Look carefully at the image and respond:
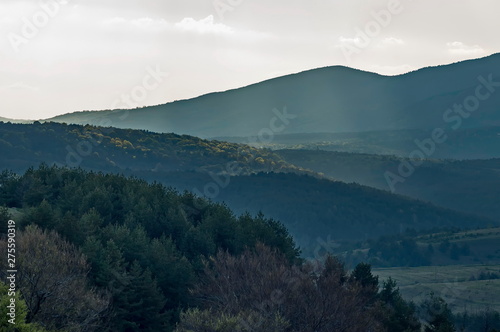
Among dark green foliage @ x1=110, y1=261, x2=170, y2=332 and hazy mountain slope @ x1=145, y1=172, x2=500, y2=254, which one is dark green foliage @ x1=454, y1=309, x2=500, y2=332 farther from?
hazy mountain slope @ x1=145, y1=172, x2=500, y2=254

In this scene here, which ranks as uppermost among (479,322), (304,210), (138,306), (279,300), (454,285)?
(279,300)

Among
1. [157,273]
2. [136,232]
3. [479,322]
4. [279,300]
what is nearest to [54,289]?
[279,300]

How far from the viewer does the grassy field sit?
102938 millimetres

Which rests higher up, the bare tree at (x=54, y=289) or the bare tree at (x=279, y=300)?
the bare tree at (x=54, y=289)

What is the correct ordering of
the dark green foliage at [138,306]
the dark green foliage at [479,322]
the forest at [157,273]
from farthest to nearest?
the dark green foliage at [479,322] < the dark green foliage at [138,306] < the forest at [157,273]

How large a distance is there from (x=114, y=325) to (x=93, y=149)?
6007 inches

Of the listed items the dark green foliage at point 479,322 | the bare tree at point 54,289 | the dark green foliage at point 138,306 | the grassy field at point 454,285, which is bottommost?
the grassy field at point 454,285

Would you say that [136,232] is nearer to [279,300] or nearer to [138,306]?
[138,306]

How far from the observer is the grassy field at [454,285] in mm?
102938

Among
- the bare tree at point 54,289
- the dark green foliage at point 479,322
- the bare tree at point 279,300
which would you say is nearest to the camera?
the bare tree at point 54,289

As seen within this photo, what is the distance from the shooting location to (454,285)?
382ft

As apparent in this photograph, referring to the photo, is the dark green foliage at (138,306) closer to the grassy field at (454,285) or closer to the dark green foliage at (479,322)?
the dark green foliage at (479,322)

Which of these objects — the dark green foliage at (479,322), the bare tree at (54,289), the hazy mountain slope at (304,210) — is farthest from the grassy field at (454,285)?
the bare tree at (54,289)

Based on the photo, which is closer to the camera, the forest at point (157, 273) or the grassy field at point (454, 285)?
the forest at point (157, 273)
